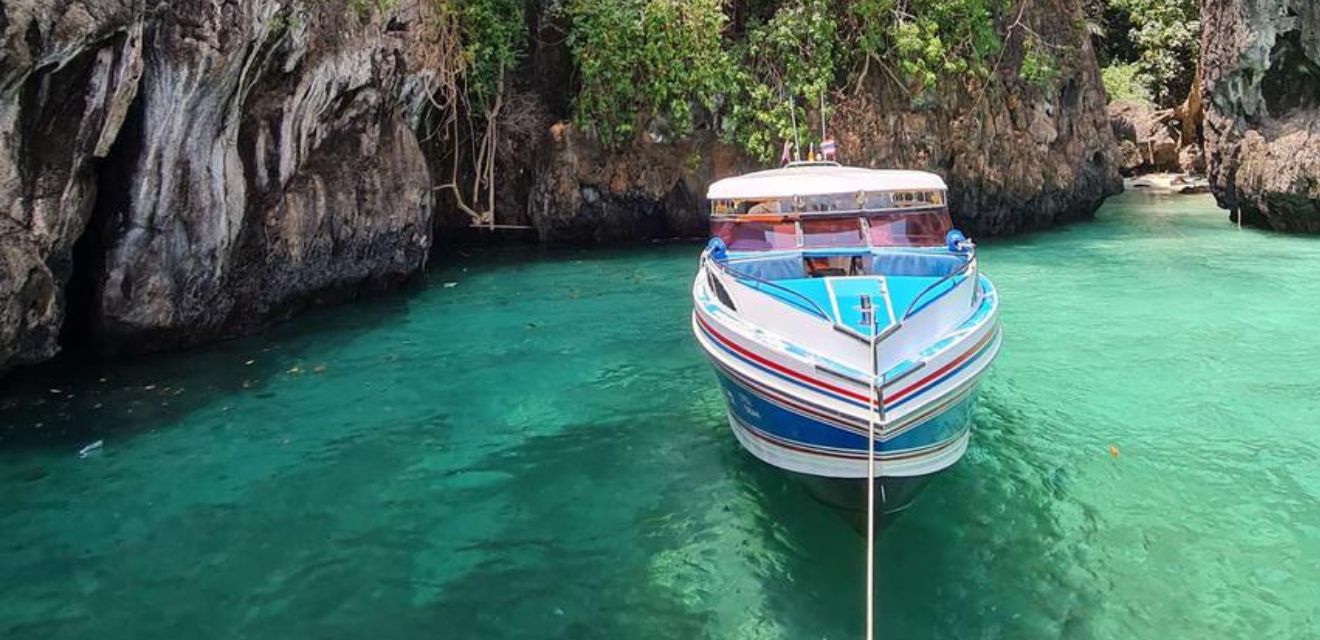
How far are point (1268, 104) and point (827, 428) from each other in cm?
1822

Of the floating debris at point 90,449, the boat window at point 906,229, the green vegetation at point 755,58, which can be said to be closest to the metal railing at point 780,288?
the boat window at point 906,229

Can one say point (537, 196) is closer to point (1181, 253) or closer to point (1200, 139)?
point (1181, 253)

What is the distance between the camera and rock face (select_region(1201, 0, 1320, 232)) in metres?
17.4

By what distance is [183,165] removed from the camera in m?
9.65

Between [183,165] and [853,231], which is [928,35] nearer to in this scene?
[853,231]

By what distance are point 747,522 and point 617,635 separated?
158cm

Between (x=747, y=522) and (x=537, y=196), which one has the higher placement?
(x=537, y=196)

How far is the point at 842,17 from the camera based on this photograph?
19.0 meters

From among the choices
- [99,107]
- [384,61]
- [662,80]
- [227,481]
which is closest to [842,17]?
[662,80]

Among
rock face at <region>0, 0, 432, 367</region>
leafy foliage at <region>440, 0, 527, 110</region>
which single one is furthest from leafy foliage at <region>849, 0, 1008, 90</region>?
rock face at <region>0, 0, 432, 367</region>

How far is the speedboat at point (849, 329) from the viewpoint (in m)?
5.61

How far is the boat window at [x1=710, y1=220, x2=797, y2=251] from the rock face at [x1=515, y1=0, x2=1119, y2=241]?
37.8ft

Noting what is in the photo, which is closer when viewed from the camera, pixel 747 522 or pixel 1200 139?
pixel 747 522

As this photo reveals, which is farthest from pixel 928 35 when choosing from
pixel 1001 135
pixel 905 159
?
pixel 1001 135
